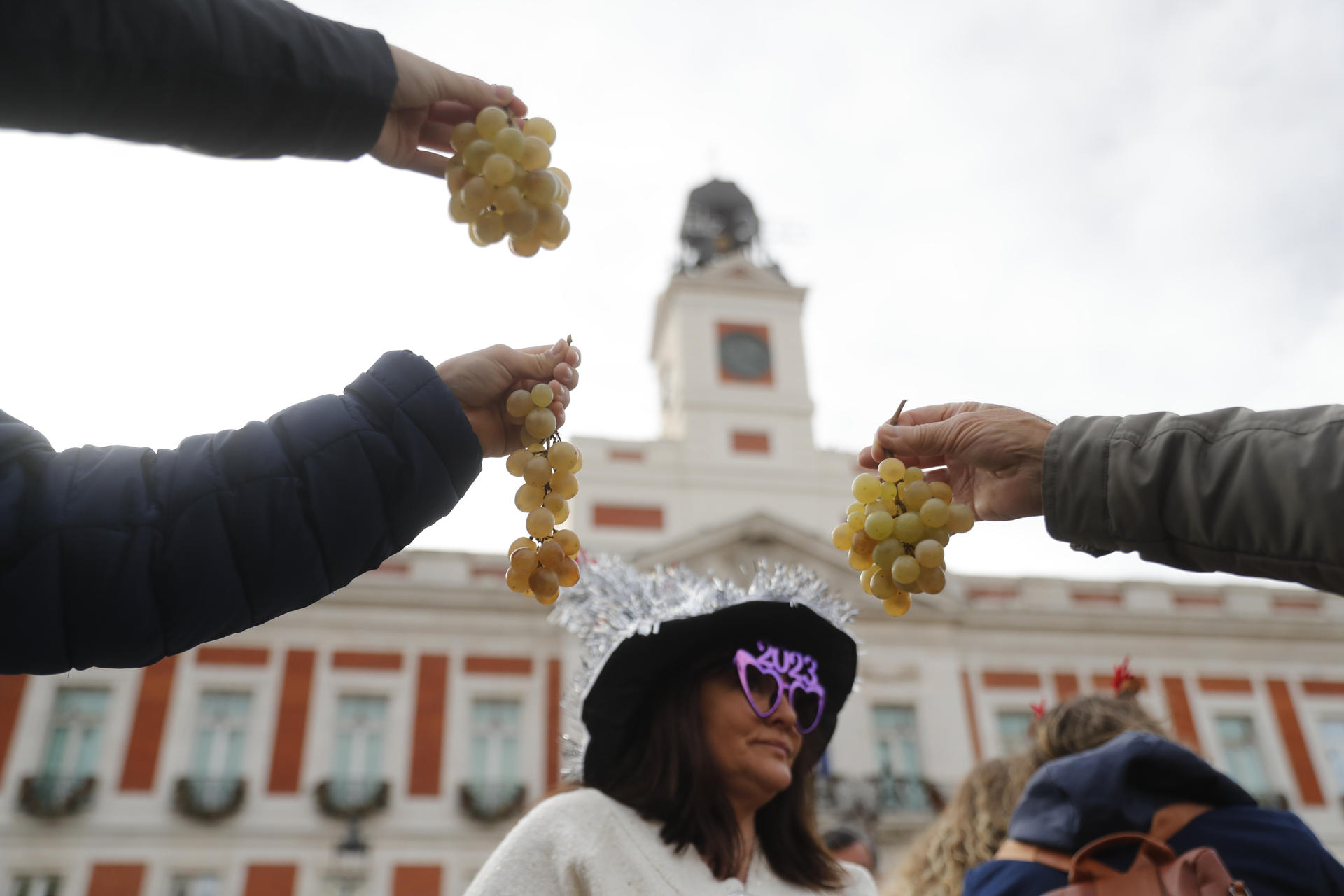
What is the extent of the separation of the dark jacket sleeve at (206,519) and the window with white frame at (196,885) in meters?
15.8

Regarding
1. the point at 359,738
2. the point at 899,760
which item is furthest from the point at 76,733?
the point at 899,760

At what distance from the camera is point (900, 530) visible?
173 cm

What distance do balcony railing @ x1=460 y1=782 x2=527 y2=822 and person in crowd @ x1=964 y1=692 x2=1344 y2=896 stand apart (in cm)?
1419

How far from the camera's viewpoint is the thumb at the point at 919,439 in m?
1.76

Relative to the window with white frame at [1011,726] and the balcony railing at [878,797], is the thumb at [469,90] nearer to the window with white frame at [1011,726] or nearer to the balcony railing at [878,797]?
the balcony railing at [878,797]

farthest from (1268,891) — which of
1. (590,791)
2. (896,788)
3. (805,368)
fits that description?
(805,368)

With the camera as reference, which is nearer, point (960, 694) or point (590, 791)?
point (590, 791)

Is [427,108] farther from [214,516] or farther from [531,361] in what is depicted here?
[214,516]

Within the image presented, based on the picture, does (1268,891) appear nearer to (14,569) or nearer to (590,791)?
(590,791)

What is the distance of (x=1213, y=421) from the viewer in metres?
1.44

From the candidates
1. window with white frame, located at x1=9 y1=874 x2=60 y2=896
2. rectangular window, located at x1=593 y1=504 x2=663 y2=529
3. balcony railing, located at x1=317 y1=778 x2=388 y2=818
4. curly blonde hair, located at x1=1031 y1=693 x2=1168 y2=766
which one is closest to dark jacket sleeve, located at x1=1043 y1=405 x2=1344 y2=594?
curly blonde hair, located at x1=1031 y1=693 x2=1168 y2=766

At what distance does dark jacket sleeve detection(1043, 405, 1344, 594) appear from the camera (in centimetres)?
129

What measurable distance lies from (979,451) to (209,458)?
115 centimetres

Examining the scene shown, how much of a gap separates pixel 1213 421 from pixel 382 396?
3.65ft
